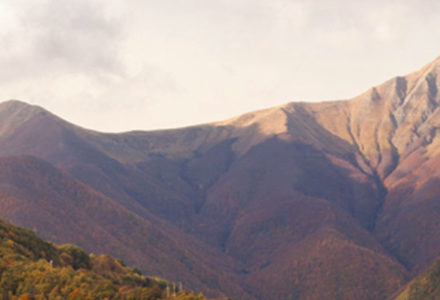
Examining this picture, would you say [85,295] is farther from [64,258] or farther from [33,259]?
[64,258]

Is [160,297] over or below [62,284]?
below

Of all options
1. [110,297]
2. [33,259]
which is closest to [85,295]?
[110,297]

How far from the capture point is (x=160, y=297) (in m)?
120

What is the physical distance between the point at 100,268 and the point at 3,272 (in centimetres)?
4491

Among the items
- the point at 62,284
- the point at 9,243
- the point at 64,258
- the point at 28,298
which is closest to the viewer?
the point at 28,298

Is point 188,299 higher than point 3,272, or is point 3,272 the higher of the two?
point 3,272

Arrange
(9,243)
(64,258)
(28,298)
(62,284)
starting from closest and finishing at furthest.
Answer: (28,298) < (62,284) < (9,243) < (64,258)

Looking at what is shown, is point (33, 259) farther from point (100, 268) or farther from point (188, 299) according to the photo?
point (188, 299)

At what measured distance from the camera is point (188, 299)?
111188mm

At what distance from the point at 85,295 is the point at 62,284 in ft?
21.0

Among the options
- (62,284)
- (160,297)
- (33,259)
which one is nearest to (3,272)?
(62,284)

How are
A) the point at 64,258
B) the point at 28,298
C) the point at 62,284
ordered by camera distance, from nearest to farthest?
the point at 28,298, the point at 62,284, the point at 64,258

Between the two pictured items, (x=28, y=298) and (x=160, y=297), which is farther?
(x=160, y=297)

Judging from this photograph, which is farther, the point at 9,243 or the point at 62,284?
the point at 9,243
